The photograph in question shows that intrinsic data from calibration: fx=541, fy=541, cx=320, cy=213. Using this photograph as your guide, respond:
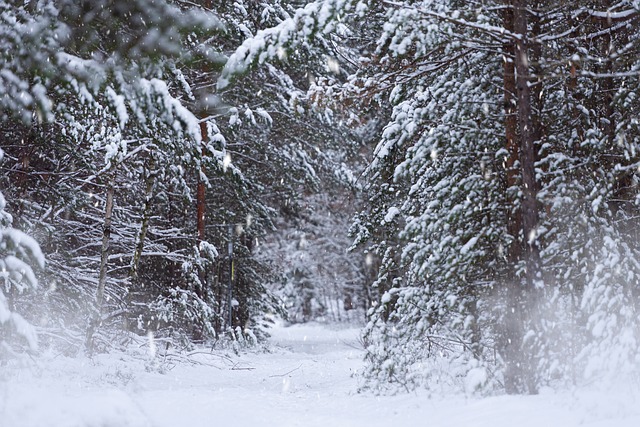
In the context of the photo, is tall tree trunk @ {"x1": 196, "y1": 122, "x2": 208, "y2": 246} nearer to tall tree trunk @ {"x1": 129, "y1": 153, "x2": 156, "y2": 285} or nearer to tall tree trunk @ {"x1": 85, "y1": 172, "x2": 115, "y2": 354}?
tall tree trunk @ {"x1": 129, "y1": 153, "x2": 156, "y2": 285}

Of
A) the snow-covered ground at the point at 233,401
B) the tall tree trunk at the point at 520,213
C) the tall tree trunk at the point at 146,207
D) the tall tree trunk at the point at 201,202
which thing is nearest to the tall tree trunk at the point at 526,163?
the tall tree trunk at the point at 520,213

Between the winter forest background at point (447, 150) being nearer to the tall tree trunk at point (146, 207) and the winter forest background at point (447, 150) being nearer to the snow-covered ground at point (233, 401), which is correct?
the tall tree trunk at point (146, 207)

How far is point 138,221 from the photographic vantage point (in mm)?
14922

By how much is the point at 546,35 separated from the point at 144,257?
436 inches

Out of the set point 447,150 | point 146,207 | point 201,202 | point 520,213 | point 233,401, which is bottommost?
point 233,401

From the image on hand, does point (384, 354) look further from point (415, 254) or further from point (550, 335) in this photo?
point (550, 335)

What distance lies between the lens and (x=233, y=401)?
→ 8758 millimetres

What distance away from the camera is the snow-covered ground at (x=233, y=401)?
5.56 metres

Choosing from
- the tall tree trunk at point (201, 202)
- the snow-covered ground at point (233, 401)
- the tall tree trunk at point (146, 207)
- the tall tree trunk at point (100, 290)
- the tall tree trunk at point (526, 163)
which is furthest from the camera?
the tall tree trunk at point (201, 202)

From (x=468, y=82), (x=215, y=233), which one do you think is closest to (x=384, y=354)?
(x=468, y=82)

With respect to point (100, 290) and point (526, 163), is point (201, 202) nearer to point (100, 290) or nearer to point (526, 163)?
point (100, 290)

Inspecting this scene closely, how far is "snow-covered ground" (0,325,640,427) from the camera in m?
5.56

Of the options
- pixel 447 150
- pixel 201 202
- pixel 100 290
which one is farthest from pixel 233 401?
pixel 201 202

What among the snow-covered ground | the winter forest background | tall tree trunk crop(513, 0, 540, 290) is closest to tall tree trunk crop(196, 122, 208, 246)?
the winter forest background
